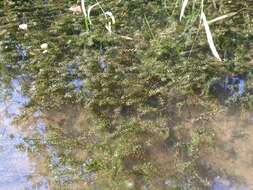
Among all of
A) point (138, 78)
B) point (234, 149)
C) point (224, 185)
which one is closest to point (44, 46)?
point (138, 78)

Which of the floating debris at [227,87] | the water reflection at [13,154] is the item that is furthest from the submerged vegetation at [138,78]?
the water reflection at [13,154]

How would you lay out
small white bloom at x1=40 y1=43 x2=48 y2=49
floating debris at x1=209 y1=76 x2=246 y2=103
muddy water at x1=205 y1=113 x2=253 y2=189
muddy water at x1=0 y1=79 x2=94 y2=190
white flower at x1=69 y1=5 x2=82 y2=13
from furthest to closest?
white flower at x1=69 y1=5 x2=82 y2=13 < small white bloom at x1=40 y1=43 x2=48 y2=49 < floating debris at x1=209 y1=76 x2=246 y2=103 < muddy water at x1=0 y1=79 x2=94 y2=190 < muddy water at x1=205 y1=113 x2=253 y2=189

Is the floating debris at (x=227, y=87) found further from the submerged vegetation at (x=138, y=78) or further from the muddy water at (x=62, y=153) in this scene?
the muddy water at (x=62, y=153)

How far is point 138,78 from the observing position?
13.3ft

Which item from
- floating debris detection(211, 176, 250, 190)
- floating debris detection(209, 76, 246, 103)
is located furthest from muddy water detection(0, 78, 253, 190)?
floating debris detection(209, 76, 246, 103)

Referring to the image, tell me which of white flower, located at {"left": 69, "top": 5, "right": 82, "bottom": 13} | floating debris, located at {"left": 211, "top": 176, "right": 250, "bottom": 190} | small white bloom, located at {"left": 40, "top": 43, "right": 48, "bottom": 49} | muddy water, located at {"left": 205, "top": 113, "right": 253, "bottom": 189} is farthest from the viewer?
white flower, located at {"left": 69, "top": 5, "right": 82, "bottom": 13}

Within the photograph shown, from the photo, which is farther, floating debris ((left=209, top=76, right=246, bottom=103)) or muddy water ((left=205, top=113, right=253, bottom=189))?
floating debris ((left=209, top=76, right=246, bottom=103))

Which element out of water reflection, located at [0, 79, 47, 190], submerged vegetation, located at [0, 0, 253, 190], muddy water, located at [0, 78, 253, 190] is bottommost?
water reflection, located at [0, 79, 47, 190]

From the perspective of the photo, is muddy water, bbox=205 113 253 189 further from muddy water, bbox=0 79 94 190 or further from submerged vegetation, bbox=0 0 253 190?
muddy water, bbox=0 79 94 190

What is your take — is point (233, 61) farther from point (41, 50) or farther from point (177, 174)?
point (41, 50)

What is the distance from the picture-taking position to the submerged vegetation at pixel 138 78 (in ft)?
10.5

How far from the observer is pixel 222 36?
14.9 ft

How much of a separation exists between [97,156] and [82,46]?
5.26 feet

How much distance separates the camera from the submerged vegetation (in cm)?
321
